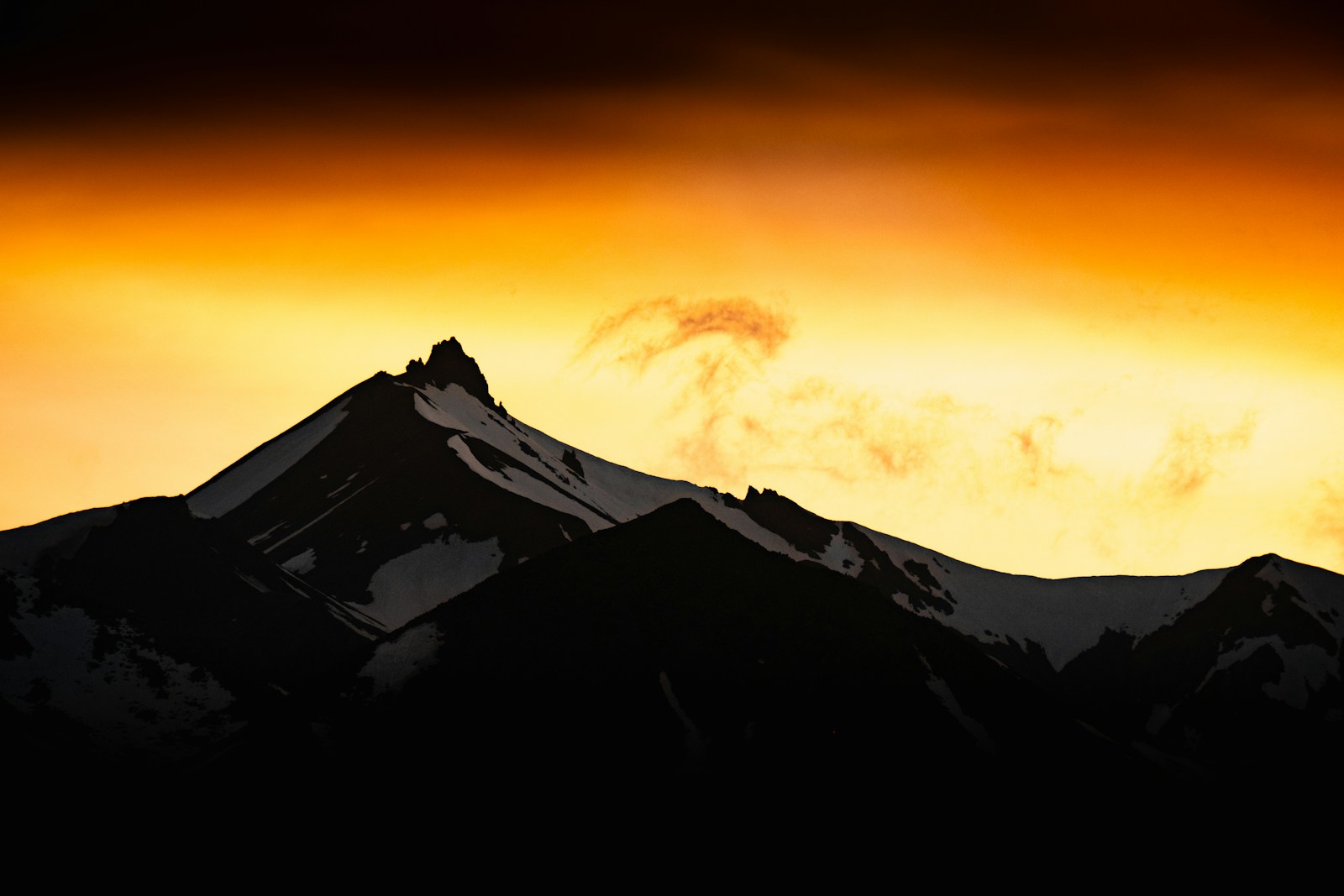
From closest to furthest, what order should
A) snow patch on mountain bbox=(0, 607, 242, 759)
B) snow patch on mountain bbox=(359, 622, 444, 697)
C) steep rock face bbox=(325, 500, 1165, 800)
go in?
steep rock face bbox=(325, 500, 1165, 800)
snow patch on mountain bbox=(359, 622, 444, 697)
snow patch on mountain bbox=(0, 607, 242, 759)

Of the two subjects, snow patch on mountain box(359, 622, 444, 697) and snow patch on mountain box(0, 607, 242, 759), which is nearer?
snow patch on mountain box(359, 622, 444, 697)

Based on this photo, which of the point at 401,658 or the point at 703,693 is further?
the point at 401,658

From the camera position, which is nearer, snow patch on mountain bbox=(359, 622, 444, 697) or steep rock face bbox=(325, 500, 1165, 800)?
steep rock face bbox=(325, 500, 1165, 800)

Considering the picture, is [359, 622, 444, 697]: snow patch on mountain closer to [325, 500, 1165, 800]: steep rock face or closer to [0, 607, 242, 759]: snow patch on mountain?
[325, 500, 1165, 800]: steep rock face

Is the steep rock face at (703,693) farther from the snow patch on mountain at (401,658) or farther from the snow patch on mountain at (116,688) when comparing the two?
the snow patch on mountain at (116,688)

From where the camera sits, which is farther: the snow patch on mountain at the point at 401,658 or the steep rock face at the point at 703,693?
the snow patch on mountain at the point at 401,658

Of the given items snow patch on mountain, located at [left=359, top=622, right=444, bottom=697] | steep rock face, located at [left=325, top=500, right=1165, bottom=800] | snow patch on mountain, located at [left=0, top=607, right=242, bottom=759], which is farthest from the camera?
snow patch on mountain, located at [left=0, top=607, right=242, bottom=759]

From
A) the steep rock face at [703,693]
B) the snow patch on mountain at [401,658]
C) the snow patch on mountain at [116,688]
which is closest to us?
the steep rock face at [703,693]

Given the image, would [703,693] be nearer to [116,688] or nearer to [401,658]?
[401,658]

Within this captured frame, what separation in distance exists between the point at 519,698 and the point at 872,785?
3011 centimetres

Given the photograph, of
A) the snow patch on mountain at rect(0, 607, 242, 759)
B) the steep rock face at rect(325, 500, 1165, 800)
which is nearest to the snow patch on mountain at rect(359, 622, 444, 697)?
the steep rock face at rect(325, 500, 1165, 800)

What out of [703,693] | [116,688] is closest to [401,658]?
[703,693]

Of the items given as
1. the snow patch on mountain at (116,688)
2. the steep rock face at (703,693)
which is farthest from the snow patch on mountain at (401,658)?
the snow patch on mountain at (116,688)

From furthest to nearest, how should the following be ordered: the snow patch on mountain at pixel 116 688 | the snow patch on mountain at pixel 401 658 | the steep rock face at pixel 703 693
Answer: the snow patch on mountain at pixel 116 688 < the snow patch on mountain at pixel 401 658 < the steep rock face at pixel 703 693
